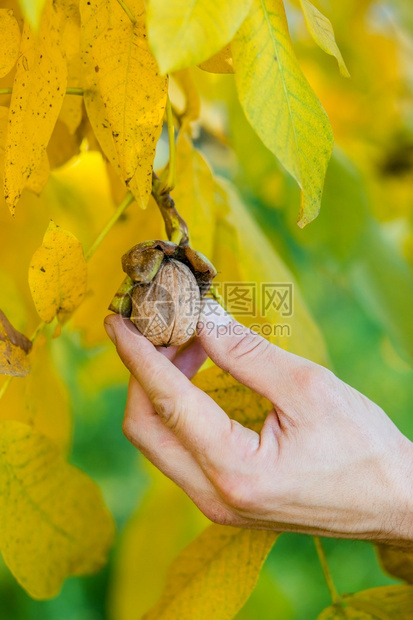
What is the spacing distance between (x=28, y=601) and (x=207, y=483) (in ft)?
2.05

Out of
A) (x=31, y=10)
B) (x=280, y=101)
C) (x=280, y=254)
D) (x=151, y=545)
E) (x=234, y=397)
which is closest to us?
(x=31, y=10)

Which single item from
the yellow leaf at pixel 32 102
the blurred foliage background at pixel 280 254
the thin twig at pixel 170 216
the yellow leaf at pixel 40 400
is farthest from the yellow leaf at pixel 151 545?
the yellow leaf at pixel 32 102

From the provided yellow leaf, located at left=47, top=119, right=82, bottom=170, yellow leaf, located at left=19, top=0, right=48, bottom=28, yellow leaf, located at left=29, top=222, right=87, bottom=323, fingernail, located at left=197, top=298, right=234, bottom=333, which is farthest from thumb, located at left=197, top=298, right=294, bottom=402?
yellow leaf, located at left=19, top=0, right=48, bottom=28

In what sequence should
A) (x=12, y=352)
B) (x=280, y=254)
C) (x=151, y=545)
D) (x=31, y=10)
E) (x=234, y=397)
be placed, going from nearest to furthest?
(x=31, y=10), (x=12, y=352), (x=234, y=397), (x=151, y=545), (x=280, y=254)

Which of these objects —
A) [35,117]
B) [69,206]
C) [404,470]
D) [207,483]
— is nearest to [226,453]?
[207,483]

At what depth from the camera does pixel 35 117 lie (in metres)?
0.45

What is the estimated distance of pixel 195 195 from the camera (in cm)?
66

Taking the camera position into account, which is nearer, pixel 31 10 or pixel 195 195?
pixel 31 10

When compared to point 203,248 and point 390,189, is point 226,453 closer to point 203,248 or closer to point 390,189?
point 203,248

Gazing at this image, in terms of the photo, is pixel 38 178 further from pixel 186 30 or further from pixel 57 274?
pixel 186 30

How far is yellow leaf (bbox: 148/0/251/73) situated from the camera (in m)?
0.31

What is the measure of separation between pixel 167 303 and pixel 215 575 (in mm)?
257

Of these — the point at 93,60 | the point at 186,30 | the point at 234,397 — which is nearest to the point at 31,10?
the point at 186,30

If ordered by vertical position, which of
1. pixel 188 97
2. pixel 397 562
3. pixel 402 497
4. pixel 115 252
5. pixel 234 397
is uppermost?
pixel 188 97
